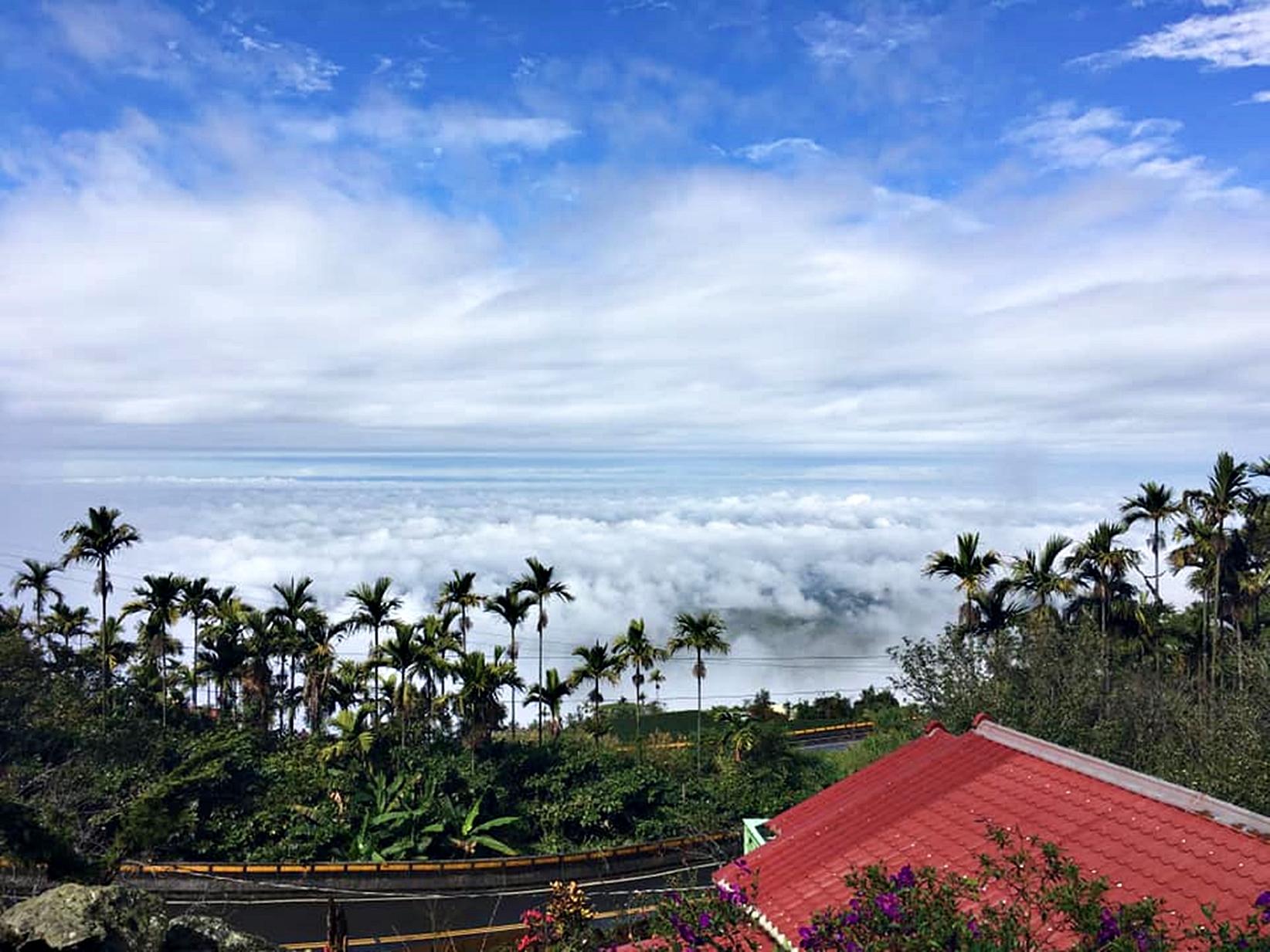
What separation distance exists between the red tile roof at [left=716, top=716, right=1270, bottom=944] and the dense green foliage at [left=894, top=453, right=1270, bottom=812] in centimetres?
735

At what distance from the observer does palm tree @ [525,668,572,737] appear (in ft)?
120

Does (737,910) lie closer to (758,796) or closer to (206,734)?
(758,796)

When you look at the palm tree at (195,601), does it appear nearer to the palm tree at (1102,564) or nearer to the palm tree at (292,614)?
the palm tree at (292,614)

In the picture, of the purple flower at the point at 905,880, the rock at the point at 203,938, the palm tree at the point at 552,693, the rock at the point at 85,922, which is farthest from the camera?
the palm tree at the point at 552,693

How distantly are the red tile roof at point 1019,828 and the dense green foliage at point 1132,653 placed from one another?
24.1 feet

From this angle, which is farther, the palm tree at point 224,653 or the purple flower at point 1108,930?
the palm tree at point 224,653

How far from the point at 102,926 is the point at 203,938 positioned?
1602 mm

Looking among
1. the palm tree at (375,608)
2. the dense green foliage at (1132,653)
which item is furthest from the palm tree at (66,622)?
the dense green foliage at (1132,653)

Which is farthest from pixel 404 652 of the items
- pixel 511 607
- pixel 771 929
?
pixel 771 929

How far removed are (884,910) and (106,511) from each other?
3409 centimetres

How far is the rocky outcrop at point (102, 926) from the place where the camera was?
9.12 m

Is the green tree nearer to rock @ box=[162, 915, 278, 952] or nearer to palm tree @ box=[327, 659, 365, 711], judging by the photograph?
palm tree @ box=[327, 659, 365, 711]

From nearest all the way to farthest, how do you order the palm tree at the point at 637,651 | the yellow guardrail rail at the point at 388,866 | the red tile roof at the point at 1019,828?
the red tile roof at the point at 1019,828 → the yellow guardrail rail at the point at 388,866 → the palm tree at the point at 637,651

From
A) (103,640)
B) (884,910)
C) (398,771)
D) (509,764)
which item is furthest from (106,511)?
(884,910)
